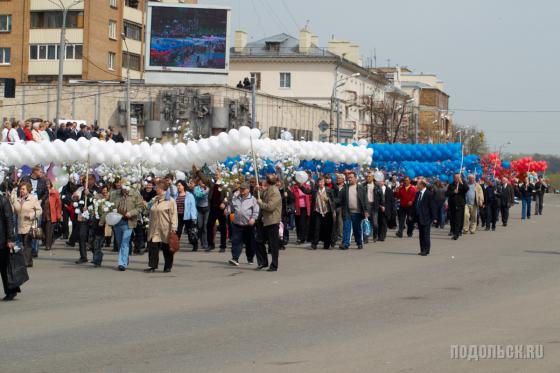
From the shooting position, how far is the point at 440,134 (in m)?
117

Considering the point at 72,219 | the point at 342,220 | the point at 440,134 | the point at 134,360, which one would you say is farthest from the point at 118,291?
the point at 440,134

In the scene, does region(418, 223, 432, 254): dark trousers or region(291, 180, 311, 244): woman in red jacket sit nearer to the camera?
region(418, 223, 432, 254): dark trousers

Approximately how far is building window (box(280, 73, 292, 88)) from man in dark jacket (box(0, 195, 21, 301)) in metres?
76.9

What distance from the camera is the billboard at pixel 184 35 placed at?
2234 inches

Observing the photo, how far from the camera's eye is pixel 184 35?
187 feet

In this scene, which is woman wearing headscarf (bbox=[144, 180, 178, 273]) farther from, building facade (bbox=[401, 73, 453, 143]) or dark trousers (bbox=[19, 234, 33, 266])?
building facade (bbox=[401, 73, 453, 143])

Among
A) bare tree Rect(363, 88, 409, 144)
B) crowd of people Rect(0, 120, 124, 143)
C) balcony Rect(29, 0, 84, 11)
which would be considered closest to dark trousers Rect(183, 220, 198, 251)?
crowd of people Rect(0, 120, 124, 143)

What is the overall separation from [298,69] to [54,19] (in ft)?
84.6

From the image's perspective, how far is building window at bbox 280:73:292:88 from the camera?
9094 centimetres

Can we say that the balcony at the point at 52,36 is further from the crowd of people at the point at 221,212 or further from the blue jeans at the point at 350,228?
the blue jeans at the point at 350,228

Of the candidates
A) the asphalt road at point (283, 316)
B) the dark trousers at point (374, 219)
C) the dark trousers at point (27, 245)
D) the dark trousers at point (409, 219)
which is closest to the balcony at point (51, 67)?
the dark trousers at point (409, 219)

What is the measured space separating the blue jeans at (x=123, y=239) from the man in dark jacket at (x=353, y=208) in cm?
741

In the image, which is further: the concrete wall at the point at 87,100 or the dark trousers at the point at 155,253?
the concrete wall at the point at 87,100

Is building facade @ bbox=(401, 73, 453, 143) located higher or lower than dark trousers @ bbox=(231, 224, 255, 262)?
higher
